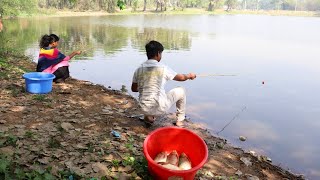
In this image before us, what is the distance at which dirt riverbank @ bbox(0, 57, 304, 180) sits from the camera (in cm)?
359

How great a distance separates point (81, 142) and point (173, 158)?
4.48 feet

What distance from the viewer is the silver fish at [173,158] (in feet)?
12.5

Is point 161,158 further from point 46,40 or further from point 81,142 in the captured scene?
point 46,40

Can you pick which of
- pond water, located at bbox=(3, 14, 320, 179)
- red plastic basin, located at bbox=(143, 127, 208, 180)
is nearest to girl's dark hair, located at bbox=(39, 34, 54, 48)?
pond water, located at bbox=(3, 14, 320, 179)

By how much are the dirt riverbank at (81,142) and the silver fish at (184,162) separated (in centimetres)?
29

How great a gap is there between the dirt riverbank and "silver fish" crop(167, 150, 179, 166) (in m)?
0.32

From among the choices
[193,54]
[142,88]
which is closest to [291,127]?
[142,88]

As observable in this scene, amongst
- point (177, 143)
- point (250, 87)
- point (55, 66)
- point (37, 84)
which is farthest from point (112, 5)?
point (177, 143)

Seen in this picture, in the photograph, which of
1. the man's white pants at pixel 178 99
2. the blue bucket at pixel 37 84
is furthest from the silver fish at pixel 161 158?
the blue bucket at pixel 37 84

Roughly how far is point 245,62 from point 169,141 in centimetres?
1123

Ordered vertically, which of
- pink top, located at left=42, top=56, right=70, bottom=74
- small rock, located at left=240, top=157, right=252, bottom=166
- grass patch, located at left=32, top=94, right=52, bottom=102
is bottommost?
small rock, located at left=240, top=157, right=252, bottom=166

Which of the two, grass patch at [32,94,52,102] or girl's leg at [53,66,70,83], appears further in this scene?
girl's leg at [53,66,70,83]

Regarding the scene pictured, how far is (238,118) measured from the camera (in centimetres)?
775

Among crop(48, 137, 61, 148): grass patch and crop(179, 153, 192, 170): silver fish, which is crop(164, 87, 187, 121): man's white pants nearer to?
crop(179, 153, 192, 170): silver fish
